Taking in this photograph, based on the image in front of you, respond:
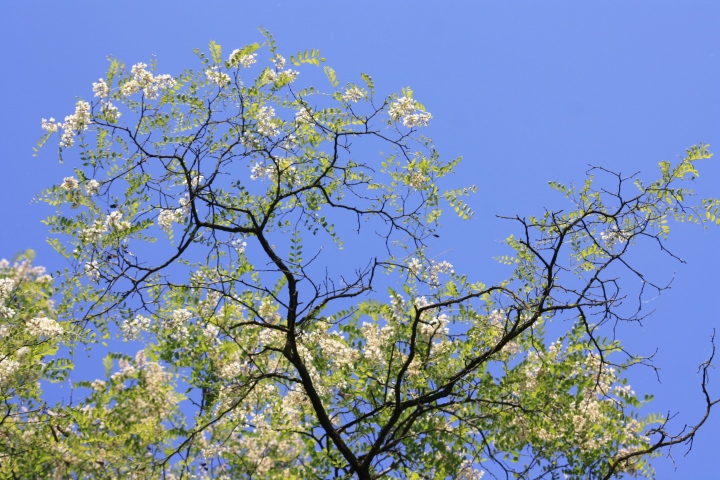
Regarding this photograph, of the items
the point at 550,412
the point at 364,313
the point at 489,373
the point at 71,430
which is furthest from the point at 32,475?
the point at 550,412

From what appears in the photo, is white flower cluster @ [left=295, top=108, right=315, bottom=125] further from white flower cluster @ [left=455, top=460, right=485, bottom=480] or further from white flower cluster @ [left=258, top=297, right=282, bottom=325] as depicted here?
white flower cluster @ [left=455, top=460, right=485, bottom=480]

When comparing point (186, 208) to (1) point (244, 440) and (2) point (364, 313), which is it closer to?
(2) point (364, 313)

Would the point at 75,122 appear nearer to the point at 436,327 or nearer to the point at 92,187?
the point at 92,187

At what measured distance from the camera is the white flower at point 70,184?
586 cm

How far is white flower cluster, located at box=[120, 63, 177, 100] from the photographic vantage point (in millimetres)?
5648

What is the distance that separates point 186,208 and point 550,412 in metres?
4.09

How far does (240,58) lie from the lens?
5.39 m

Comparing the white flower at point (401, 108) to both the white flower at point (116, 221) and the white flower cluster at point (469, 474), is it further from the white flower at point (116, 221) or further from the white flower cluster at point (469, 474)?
the white flower cluster at point (469, 474)

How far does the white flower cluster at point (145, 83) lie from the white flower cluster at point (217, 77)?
13.7 inches

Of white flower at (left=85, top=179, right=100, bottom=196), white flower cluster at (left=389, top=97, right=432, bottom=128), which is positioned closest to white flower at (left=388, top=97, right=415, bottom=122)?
white flower cluster at (left=389, top=97, right=432, bottom=128)

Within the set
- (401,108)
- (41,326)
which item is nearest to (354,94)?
(401,108)

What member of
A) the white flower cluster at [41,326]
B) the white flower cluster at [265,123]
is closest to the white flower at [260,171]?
the white flower cluster at [265,123]

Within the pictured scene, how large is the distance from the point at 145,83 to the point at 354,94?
1725 mm

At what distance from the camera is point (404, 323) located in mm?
6652
